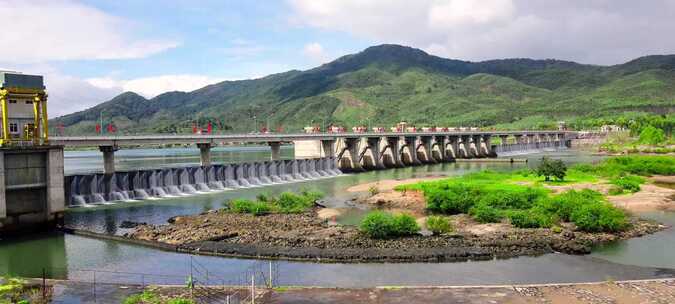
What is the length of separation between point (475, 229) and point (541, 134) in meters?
146

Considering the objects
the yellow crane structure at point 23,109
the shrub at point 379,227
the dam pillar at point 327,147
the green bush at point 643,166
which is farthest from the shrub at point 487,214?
the dam pillar at point 327,147

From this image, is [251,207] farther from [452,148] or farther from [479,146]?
[479,146]

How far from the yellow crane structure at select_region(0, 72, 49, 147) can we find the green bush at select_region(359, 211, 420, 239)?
2822 centimetres

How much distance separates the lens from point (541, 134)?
17362cm

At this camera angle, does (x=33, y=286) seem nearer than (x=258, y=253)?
Yes

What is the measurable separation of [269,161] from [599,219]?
159ft

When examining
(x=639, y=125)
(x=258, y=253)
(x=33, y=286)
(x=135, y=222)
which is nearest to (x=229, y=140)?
(x=135, y=222)

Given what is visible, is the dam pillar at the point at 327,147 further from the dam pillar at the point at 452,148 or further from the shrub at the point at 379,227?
the shrub at the point at 379,227

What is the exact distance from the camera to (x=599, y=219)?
38.6m

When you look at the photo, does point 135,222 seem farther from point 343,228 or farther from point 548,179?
point 548,179

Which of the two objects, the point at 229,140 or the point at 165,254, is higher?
the point at 229,140

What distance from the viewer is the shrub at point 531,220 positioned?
1553 inches

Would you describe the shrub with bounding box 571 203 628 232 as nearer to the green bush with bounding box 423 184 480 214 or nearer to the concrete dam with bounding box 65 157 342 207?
the green bush with bounding box 423 184 480 214

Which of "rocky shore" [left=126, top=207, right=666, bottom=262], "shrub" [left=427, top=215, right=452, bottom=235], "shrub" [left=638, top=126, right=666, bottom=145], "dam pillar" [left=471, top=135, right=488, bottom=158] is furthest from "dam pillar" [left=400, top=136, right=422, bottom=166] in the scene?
"shrub" [left=427, top=215, right=452, bottom=235]
